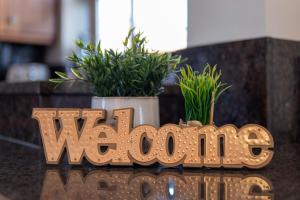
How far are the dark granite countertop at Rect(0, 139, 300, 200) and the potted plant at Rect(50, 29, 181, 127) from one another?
0.13 metres

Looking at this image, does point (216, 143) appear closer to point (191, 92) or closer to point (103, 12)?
point (191, 92)

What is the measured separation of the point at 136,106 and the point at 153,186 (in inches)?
8.7

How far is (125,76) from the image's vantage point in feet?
2.35

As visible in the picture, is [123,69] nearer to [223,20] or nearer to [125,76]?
[125,76]

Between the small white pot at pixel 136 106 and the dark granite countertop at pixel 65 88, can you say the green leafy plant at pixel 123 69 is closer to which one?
the small white pot at pixel 136 106

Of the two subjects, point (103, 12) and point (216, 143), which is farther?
point (103, 12)

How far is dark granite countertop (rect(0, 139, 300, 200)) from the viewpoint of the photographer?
486 millimetres

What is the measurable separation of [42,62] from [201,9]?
1900 millimetres

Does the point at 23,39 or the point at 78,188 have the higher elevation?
the point at 23,39

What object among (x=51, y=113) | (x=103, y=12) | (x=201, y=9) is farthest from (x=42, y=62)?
(x=51, y=113)

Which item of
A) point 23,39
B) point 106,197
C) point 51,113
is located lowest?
point 106,197

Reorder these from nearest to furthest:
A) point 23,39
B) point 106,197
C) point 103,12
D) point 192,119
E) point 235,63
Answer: point 106,197 < point 192,119 < point 235,63 < point 103,12 < point 23,39

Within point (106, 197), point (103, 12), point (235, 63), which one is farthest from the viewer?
point (103, 12)

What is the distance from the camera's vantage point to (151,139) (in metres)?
0.62
